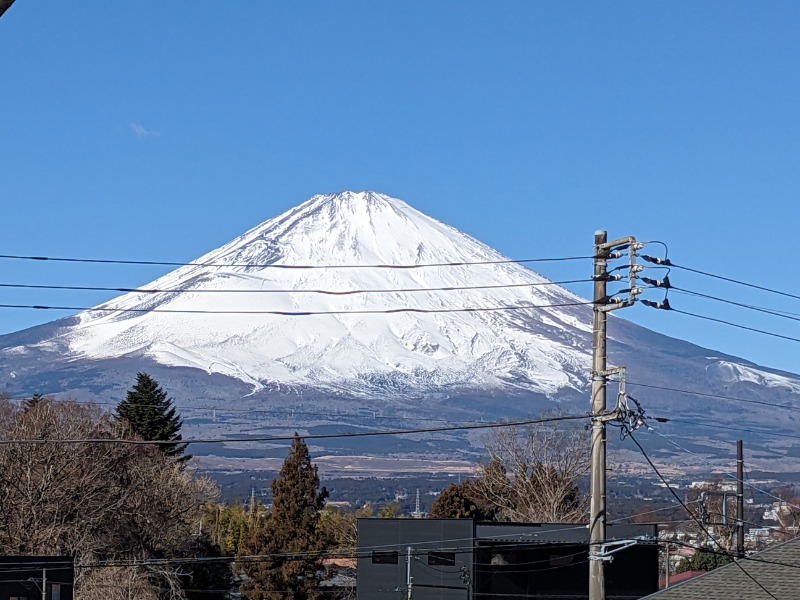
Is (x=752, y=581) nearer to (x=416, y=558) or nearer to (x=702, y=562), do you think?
(x=416, y=558)

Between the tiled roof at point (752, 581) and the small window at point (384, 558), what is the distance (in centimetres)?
1746

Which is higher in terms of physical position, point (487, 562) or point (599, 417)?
point (599, 417)

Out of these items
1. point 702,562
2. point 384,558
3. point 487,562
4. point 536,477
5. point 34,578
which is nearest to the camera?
point 34,578

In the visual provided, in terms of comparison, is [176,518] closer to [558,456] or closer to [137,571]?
[137,571]

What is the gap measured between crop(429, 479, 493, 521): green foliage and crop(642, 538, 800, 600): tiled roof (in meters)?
41.6

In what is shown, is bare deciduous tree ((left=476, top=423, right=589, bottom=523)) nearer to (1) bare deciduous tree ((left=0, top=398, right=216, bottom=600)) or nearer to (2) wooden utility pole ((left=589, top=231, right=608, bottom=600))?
(1) bare deciduous tree ((left=0, top=398, right=216, bottom=600))

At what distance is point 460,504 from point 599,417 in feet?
175

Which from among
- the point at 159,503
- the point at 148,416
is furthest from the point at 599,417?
the point at 148,416

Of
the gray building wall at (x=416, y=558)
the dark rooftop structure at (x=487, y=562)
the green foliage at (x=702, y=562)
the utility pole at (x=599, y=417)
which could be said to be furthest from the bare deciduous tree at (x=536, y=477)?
the utility pole at (x=599, y=417)

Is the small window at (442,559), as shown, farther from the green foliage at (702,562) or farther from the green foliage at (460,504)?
the green foliage at (460,504)

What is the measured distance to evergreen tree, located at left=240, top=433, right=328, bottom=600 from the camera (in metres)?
65.4

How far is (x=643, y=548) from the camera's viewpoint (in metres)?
46.5

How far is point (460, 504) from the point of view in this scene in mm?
72438

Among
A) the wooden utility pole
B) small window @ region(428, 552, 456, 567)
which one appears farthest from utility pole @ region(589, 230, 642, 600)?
small window @ region(428, 552, 456, 567)
